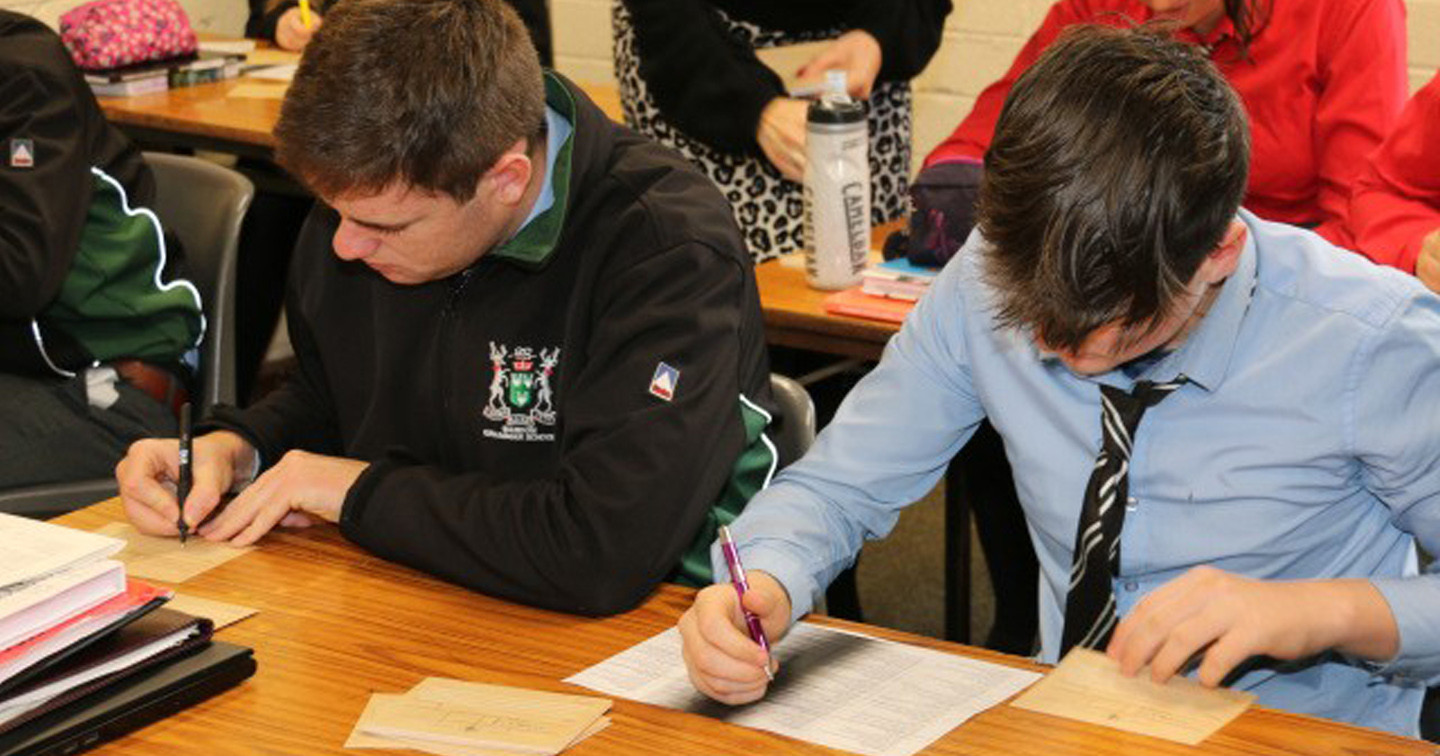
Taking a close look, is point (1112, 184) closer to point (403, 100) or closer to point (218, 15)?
point (403, 100)

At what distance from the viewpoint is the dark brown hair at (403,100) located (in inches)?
76.9

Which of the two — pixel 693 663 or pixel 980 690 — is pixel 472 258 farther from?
pixel 980 690

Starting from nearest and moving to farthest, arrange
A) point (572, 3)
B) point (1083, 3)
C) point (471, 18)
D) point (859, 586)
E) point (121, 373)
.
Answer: point (471, 18) → point (121, 373) → point (1083, 3) → point (859, 586) → point (572, 3)

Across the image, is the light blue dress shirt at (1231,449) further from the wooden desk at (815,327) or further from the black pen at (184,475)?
the wooden desk at (815,327)

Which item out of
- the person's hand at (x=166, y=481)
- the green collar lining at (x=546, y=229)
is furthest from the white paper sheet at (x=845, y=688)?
the person's hand at (x=166, y=481)

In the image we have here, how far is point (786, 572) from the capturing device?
1.83 metres

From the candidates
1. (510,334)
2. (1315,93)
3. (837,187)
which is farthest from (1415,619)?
(1315,93)

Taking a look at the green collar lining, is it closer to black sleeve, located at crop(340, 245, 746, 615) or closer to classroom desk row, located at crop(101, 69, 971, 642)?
black sleeve, located at crop(340, 245, 746, 615)

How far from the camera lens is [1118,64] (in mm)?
1616

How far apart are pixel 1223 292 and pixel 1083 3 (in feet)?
5.34

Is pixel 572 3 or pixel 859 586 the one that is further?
pixel 572 3

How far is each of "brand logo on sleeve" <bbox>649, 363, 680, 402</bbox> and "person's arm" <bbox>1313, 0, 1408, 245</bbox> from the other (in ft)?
4.51

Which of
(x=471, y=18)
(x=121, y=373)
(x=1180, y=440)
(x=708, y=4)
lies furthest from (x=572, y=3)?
(x=1180, y=440)

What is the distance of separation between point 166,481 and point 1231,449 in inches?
45.1
